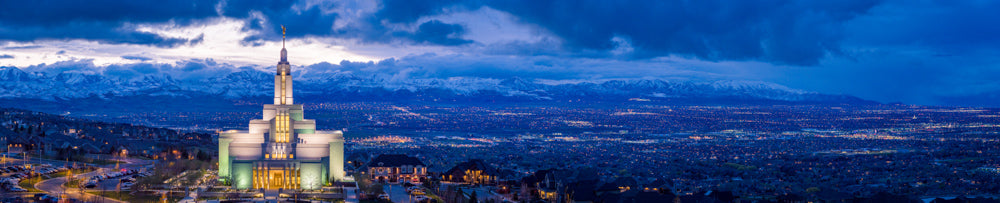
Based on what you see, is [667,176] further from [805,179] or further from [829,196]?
[829,196]

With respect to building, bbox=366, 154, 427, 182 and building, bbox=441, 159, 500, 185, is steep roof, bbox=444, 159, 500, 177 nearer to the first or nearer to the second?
building, bbox=441, 159, 500, 185

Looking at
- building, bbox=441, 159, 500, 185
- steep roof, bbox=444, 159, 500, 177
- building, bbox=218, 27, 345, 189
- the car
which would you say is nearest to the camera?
the car

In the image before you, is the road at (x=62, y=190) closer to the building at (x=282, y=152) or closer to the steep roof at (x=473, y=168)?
the building at (x=282, y=152)

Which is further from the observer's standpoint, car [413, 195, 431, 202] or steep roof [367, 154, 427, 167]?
steep roof [367, 154, 427, 167]

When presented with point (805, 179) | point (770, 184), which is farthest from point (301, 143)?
point (805, 179)

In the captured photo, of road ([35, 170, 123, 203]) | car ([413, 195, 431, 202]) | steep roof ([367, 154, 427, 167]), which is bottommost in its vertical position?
car ([413, 195, 431, 202])

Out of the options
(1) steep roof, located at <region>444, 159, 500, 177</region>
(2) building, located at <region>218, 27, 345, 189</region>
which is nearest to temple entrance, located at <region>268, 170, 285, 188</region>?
(2) building, located at <region>218, 27, 345, 189</region>

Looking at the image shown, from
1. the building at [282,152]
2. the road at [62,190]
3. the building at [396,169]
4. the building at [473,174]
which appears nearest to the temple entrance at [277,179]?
the building at [282,152]
